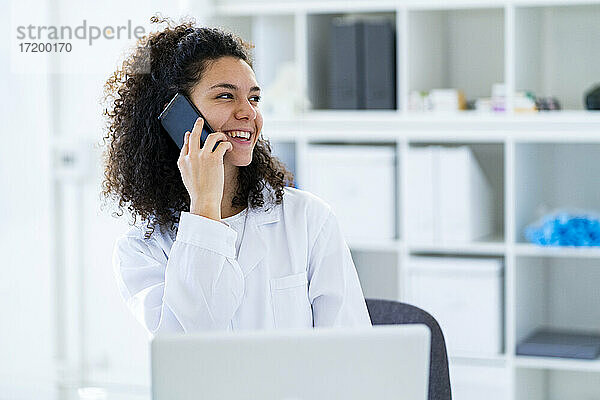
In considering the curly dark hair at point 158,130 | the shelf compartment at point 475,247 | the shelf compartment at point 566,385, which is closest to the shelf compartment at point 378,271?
the shelf compartment at point 475,247

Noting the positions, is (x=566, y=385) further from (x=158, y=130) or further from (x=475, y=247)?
(x=158, y=130)

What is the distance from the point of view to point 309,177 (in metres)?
3.41

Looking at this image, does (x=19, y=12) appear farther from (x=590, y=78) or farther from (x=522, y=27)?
(x=590, y=78)

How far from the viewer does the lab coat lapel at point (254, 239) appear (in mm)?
1886

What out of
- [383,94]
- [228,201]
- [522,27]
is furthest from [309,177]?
[228,201]

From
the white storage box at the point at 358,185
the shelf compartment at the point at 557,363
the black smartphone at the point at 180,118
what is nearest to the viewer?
the black smartphone at the point at 180,118

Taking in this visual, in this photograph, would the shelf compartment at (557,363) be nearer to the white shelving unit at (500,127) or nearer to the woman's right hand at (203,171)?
the white shelving unit at (500,127)

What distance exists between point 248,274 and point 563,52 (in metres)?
1.96

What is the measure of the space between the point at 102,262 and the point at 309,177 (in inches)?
37.2

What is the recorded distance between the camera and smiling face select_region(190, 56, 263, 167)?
6.16ft

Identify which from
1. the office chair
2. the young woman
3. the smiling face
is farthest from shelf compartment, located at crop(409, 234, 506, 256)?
the smiling face

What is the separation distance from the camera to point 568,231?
3129 mm

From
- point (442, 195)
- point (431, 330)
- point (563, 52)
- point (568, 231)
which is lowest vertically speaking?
point (431, 330)

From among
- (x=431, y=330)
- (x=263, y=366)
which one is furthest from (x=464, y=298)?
(x=263, y=366)
